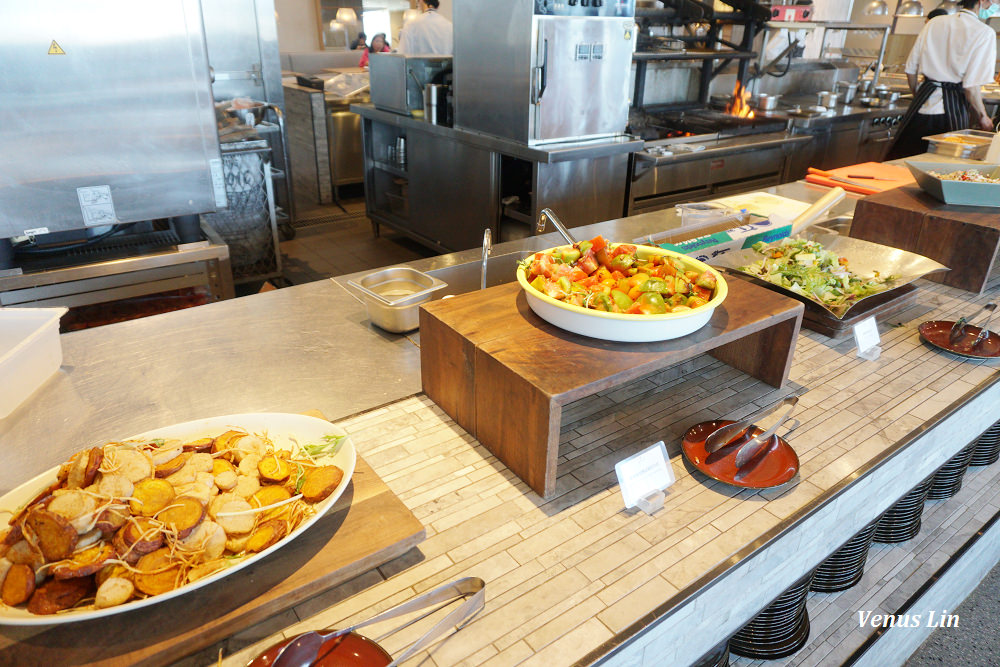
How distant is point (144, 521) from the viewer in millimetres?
796

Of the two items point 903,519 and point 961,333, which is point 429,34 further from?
point 903,519

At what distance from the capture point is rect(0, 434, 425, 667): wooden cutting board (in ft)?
2.43

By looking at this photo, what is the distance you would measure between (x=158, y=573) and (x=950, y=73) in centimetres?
516

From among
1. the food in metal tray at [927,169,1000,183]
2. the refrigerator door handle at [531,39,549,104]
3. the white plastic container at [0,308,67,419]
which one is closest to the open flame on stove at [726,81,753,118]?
the refrigerator door handle at [531,39,549,104]

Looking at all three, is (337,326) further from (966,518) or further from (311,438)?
(966,518)

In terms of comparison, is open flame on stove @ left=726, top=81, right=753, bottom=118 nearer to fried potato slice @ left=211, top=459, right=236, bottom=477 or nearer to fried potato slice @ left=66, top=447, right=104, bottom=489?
fried potato slice @ left=211, top=459, right=236, bottom=477

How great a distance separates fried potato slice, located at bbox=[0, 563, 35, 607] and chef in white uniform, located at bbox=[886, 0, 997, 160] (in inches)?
199

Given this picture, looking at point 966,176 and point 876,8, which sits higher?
point 876,8

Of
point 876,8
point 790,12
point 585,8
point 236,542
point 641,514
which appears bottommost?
point 641,514

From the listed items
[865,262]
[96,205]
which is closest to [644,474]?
[865,262]

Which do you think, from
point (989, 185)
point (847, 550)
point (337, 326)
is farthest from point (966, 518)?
point (337, 326)

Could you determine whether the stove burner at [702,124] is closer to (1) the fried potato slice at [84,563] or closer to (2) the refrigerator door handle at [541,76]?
(2) the refrigerator door handle at [541,76]

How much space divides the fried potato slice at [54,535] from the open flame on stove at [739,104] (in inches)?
207

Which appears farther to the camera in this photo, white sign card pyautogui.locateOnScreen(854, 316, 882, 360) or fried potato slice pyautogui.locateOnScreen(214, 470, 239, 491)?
white sign card pyautogui.locateOnScreen(854, 316, 882, 360)
